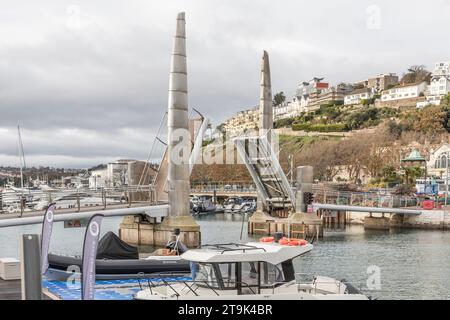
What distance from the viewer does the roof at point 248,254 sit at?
1560 centimetres

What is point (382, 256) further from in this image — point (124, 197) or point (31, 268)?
point (31, 268)

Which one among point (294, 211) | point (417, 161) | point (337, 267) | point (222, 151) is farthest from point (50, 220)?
point (222, 151)

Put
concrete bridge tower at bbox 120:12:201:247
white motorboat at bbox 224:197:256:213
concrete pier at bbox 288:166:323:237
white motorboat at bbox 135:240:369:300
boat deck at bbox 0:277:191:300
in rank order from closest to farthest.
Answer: white motorboat at bbox 135:240:369:300
boat deck at bbox 0:277:191:300
concrete bridge tower at bbox 120:12:201:247
concrete pier at bbox 288:166:323:237
white motorboat at bbox 224:197:256:213

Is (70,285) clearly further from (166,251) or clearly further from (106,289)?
(166,251)

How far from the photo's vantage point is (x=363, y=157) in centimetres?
11794

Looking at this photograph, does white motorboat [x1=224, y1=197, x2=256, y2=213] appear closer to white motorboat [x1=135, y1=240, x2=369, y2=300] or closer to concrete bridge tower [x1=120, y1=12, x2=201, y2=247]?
concrete bridge tower [x1=120, y1=12, x2=201, y2=247]

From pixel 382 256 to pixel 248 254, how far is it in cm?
3115

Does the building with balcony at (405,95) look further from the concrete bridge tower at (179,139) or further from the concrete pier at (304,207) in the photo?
the concrete bridge tower at (179,139)

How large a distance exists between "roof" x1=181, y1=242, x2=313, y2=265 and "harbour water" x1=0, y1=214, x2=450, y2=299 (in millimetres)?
3703

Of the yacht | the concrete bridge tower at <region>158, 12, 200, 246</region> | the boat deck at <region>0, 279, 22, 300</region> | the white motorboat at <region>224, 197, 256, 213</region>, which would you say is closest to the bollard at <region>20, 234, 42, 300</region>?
the boat deck at <region>0, 279, 22, 300</region>

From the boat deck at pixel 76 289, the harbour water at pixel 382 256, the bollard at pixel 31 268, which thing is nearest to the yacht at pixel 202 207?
the harbour water at pixel 382 256

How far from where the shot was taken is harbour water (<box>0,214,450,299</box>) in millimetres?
31312

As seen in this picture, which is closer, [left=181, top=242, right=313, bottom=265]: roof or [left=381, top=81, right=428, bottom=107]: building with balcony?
[left=181, top=242, right=313, bottom=265]: roof

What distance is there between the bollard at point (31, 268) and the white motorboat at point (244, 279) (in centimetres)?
616
